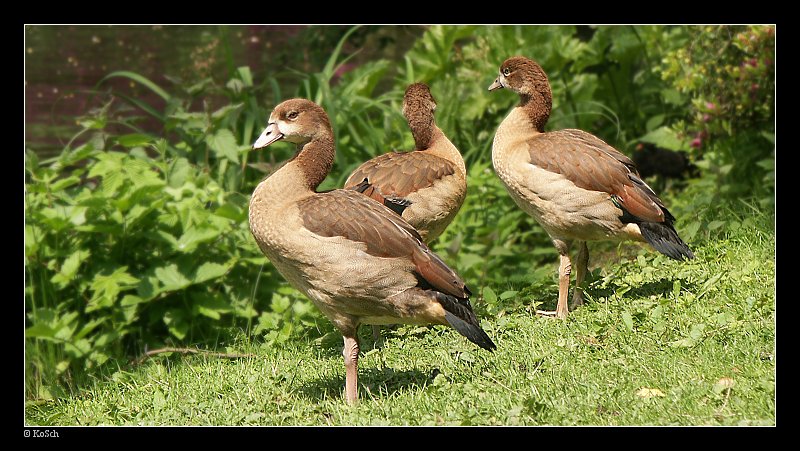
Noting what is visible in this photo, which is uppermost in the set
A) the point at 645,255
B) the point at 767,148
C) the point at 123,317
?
the point at 767,148

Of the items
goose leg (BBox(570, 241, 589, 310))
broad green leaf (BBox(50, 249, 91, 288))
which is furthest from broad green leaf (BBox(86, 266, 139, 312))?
goose leg (BBox(570, 241, 589, 310))

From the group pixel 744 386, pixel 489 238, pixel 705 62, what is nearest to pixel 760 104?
pixel 705 62

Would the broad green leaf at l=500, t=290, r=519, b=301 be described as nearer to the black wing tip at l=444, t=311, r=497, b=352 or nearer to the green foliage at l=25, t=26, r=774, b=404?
the green foliage at l=25, t=26, r=774, b=404

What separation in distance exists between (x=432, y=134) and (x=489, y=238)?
1583 millimetres

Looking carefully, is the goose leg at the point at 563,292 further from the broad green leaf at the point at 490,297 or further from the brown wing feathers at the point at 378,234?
the brown wing feathers at the point at 378,234

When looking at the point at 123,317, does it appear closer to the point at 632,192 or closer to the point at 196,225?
the point at 196,225

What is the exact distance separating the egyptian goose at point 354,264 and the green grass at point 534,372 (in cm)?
36

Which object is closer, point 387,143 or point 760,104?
point 760,104

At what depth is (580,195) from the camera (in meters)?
6.30

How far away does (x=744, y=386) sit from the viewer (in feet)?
15.6

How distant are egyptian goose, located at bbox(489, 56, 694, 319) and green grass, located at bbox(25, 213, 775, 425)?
37 centimetres

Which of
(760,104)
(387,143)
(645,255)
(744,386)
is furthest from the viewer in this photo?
(387,143)

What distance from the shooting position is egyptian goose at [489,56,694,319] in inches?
248

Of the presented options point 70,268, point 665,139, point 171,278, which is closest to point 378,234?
point 171,278
